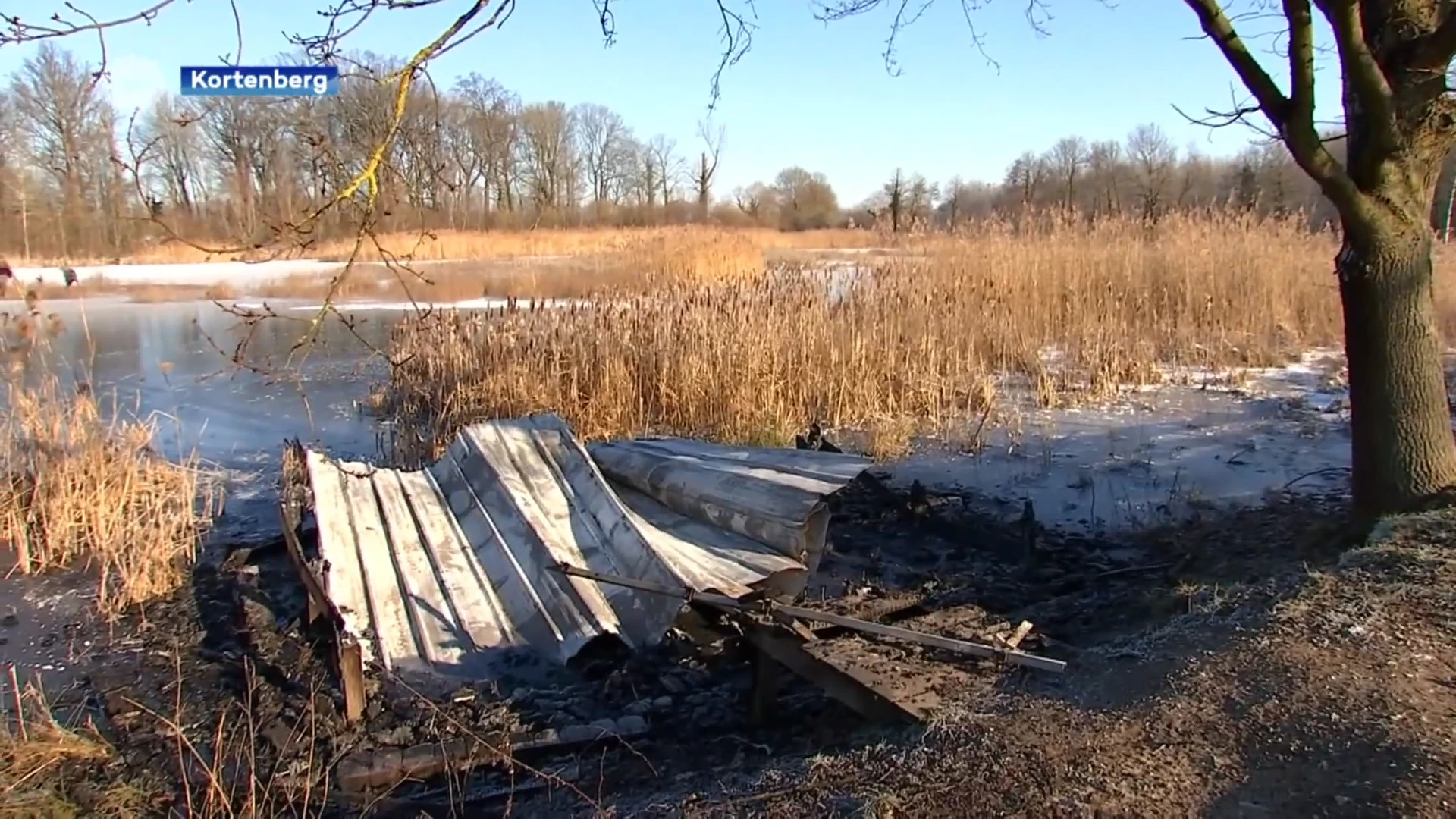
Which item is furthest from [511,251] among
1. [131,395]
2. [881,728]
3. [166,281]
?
[881,728]

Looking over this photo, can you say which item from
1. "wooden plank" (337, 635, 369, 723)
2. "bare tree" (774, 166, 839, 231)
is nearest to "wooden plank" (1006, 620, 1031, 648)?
"wooden plank" (337, 635, 369, 723)

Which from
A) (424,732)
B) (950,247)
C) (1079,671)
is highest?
→ (950,247)

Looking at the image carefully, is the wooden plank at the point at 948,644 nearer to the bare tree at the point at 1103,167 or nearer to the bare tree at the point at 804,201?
the bare tree at the point at 1103,167

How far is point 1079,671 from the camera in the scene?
2928 millimetres

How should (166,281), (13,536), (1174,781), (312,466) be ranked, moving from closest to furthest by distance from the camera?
(1174,781)
(312,466)
(13,536)
(166,281)

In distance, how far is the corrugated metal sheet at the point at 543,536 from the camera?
408cm

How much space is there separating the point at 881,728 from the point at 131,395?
10000mm

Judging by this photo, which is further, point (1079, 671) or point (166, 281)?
point (166, 281)

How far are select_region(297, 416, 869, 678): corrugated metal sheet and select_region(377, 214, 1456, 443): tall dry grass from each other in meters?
1.79

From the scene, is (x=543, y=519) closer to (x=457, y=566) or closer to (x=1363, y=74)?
(x=457, y=566)

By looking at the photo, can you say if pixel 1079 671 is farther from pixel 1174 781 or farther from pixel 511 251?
pixel 511 251

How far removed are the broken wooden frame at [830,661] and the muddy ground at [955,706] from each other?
71 mm

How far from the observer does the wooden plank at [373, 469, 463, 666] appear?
4051 mm

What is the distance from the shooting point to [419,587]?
14.5 ft
